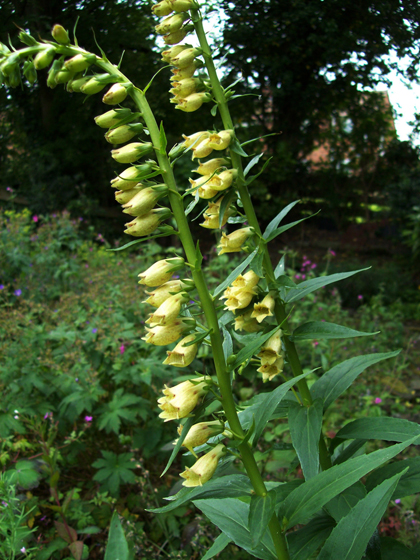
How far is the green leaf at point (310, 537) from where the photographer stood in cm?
115

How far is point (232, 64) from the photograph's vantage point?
24.9 ft

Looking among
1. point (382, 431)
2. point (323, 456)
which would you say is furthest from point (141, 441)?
point (382, 431)

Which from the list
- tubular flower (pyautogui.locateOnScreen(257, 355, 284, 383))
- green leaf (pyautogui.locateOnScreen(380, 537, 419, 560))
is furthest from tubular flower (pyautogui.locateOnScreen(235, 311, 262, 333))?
green leaf (pyautogui.locateOnScreen(380, 537, 419, 560))

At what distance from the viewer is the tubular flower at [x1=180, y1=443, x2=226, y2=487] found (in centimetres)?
106

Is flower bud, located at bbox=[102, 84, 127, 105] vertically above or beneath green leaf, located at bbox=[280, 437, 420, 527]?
above

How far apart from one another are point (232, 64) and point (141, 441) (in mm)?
6950

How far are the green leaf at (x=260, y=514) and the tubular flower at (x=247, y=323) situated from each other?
442 millimetres

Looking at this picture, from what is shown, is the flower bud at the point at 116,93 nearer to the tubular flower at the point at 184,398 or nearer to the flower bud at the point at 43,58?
the flower bud at the point at 43,58

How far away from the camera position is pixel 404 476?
1236 millimetres

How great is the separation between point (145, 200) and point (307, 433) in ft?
2.35

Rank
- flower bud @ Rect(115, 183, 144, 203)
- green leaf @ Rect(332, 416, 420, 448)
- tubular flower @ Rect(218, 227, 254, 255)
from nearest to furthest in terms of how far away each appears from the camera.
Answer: flower bud @ Rect(115, 183, 144, 203)
green leaf @ Rect(332, 416, 420, 448)
tubular flower @ Rect(218, 227, 254, 255)

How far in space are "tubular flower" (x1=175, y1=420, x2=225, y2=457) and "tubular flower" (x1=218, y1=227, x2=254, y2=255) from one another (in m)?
0.49

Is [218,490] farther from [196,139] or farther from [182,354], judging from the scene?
[196,139]

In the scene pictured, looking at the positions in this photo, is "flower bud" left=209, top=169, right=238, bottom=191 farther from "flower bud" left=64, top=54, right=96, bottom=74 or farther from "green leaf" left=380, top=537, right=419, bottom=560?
"green leaf" left=380, top=537, right=419, bottom=560
